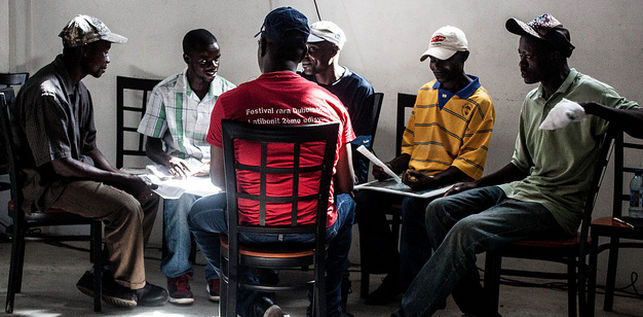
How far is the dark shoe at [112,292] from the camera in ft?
11.0

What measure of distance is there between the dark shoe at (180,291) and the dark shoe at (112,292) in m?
0.19

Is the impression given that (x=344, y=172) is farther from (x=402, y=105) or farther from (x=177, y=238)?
(x=402, y=105)

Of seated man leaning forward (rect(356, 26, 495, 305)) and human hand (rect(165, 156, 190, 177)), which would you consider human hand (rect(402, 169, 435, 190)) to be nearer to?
seated man leaning forward (rect(356, 26, 495, 305))

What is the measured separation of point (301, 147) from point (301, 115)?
12cm

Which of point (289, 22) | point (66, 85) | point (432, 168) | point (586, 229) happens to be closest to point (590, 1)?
point (432, 168)

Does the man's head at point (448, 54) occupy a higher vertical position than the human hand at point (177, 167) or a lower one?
higher

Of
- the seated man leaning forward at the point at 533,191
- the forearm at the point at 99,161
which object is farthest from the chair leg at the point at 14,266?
the seated man leaning forward at the point at 533,191

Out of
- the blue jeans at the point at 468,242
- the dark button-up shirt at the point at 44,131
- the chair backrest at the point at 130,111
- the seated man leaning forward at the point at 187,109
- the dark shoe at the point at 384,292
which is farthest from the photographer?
the chair backrest at the point at 130,111

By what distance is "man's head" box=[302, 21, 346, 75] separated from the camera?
3600 mm

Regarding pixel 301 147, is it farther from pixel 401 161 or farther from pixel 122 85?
pixel 122 85

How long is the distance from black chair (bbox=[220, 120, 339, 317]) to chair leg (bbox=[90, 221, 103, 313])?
987 mm

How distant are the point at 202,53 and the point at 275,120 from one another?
148 centimetres

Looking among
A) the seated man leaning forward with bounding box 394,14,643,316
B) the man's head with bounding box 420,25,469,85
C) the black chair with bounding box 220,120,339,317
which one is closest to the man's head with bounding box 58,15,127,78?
the black chair with bounding box 220,120,339,317

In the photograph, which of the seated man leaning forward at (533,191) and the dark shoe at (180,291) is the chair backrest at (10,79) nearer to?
the dark shoe at (180,291)
